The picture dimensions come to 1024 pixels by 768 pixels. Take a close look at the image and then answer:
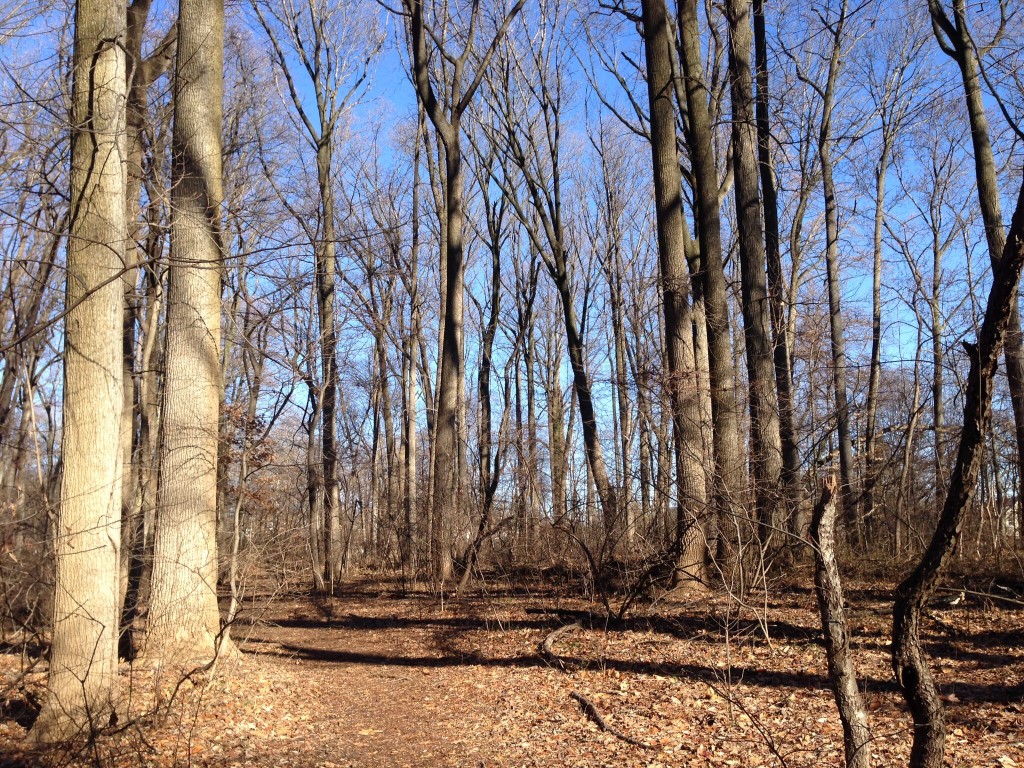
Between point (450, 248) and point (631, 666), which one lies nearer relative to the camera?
point (631, 666)

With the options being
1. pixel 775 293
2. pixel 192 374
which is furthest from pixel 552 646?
pixel 775 293

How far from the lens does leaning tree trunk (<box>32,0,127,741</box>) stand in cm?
536

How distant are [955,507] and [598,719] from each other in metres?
3.89

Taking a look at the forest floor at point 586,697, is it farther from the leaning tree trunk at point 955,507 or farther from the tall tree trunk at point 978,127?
the tall tree trunk at point 978,127

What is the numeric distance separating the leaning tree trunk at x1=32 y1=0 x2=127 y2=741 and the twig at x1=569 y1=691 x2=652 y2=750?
3574 mm

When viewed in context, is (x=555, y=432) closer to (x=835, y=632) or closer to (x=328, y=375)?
(x=328, y=375)

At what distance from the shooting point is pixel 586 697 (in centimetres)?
696

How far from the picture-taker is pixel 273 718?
6.66 m

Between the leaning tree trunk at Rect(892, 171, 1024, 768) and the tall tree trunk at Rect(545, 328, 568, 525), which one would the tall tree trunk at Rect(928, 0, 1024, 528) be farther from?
the leaning tree trunk at Rect(892, 171, 1024, 768)

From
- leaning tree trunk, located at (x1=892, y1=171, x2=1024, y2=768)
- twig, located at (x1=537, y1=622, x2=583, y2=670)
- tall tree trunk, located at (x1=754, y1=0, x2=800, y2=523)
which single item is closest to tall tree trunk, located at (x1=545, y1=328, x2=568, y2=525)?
twig, located at (x1=537, y1=622, x2=583, y2=670)

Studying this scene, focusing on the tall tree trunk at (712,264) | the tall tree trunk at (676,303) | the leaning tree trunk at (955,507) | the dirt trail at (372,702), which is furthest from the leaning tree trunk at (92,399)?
the tall tree trunk at (712,264)

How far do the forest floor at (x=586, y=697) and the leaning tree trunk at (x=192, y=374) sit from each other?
1.83 ft

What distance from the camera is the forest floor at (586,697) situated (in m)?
5.45

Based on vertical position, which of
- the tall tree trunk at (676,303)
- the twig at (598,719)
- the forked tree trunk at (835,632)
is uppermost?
the tall tree trunk at (676,303)
